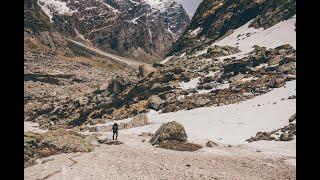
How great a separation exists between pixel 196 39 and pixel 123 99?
51.8 metres

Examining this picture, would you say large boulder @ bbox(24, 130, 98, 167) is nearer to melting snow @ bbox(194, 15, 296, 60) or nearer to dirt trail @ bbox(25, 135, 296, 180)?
dirt trail @ bbox(25, 135, 296, 180)

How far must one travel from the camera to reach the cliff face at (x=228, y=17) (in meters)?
93.6

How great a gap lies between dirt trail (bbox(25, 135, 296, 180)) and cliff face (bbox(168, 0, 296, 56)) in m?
66.0

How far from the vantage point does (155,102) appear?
56375mm

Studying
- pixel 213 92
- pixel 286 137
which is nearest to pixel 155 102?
pixel 213 92

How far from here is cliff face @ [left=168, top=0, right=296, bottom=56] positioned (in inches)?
3685

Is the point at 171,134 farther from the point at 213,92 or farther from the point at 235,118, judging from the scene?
the point at 213,92

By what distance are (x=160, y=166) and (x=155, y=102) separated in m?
29.7

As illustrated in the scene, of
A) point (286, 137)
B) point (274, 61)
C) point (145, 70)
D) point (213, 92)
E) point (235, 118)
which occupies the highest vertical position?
point (274, 61)

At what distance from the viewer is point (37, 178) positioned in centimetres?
2389

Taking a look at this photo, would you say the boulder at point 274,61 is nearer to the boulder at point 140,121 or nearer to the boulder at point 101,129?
the boulder at point 140,121

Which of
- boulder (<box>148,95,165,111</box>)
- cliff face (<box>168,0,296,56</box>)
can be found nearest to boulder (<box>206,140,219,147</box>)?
boulder (<box>148,95,165,111</box>)

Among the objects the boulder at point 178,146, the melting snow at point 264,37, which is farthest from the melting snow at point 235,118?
the melting snow at point 264,37
